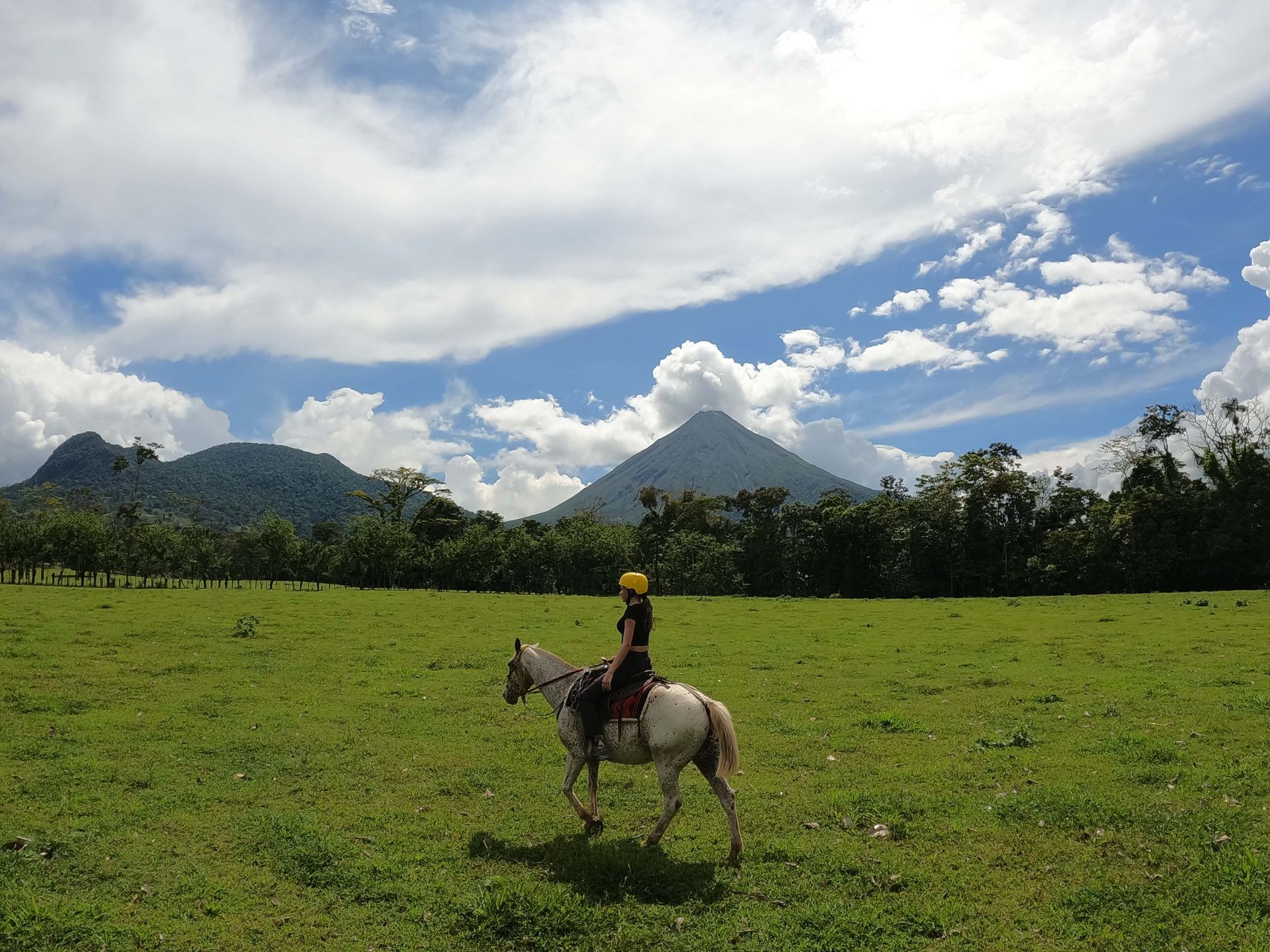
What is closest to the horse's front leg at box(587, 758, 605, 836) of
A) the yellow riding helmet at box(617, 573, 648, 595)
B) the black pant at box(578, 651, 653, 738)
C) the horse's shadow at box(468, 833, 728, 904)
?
the horse's shadow at box(468, 833, 728, 904)

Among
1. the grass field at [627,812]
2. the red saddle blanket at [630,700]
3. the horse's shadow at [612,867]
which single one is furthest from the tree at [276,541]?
the red saddle blanket at [630,700]

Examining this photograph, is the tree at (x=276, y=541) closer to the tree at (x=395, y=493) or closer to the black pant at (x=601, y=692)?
the tree at (x=395, y=493)

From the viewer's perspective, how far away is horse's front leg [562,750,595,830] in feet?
30.5

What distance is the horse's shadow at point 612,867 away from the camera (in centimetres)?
774

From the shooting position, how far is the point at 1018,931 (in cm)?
688

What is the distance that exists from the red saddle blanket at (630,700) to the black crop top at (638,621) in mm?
485

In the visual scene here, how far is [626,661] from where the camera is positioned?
8914 mm

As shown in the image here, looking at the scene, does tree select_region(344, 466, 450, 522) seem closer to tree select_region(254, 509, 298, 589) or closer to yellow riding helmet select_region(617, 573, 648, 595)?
tree select_region(254, 509, 298, 589)

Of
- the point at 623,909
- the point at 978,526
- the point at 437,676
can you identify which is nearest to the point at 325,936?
the point at 623,909

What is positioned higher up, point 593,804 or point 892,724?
point 593,804

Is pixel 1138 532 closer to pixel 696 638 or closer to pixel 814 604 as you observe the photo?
pixel 814 604

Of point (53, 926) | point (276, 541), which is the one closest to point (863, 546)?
point (276, 541)

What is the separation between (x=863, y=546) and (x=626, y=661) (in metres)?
70.0

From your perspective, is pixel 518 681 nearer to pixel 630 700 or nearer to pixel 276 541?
pixel 630 700
